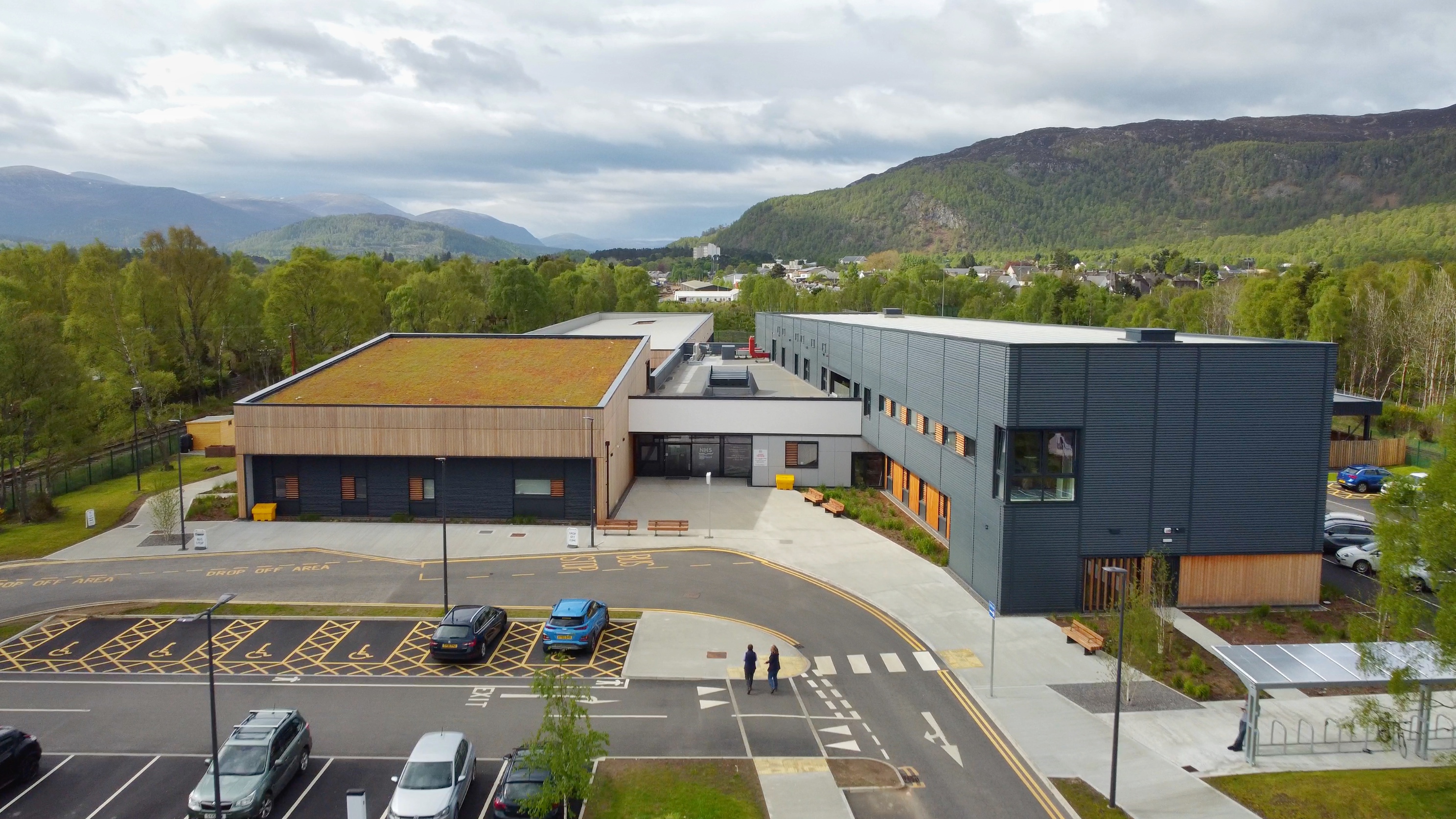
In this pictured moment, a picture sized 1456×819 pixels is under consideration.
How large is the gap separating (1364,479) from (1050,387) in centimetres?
3260

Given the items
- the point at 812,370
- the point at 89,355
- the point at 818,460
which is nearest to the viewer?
the point at 818,460

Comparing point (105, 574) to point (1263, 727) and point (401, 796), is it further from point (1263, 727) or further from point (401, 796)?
point (1263, 727)

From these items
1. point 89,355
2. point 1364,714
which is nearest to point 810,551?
point 1364,714

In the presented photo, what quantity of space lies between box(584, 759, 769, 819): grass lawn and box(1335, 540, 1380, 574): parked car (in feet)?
93.1

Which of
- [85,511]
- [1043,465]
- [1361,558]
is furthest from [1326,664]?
[85,511]

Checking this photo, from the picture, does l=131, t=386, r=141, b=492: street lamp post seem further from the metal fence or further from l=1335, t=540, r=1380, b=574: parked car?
l=1335, t=540, r=1380, b=574: parked car

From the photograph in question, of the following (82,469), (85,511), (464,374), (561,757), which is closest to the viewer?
(561,757)

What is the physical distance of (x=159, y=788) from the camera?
18031mm

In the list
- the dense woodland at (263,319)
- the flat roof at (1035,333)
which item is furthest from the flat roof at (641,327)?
the flat roof at (1035,333)

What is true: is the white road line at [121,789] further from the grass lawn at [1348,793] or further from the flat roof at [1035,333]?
the flat roof at [1035,333]

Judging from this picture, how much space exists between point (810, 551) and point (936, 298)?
114014 mm

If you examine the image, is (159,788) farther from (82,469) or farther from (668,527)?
(82,469)

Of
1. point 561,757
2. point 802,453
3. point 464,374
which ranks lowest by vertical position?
point 561,757

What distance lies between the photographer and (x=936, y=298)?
141375 millimetres
